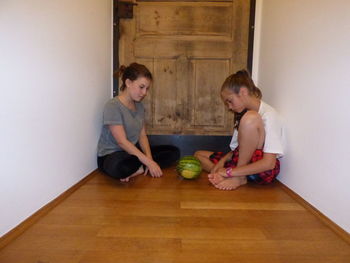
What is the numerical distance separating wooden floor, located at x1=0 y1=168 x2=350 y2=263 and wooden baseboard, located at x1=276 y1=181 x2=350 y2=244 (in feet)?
0.08

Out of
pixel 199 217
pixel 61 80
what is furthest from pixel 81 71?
pixel 199 217

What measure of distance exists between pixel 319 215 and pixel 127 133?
1.36 metres

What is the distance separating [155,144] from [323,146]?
1539 mm

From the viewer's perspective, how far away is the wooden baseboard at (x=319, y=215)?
119 cm

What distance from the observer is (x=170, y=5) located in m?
2.54

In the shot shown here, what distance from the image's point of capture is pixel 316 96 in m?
1.50

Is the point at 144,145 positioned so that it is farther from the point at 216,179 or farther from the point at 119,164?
the point at 216,179

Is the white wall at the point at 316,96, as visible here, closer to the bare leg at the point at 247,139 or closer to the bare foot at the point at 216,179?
the bare leg at the point at 247,139

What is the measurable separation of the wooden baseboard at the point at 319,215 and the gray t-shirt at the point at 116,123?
1124mm

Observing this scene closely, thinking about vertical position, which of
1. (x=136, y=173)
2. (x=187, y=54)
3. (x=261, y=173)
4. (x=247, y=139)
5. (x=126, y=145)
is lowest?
(x=136, y=173)

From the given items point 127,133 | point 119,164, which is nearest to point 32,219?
point 119,164

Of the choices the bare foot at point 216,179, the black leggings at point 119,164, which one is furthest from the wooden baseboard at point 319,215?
the black leggings at point 119,164

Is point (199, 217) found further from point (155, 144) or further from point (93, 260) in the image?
point (155, 144)

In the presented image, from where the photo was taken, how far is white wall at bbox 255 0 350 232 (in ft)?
4.12
